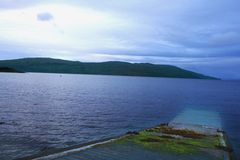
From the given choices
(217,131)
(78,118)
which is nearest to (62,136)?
(78,118)

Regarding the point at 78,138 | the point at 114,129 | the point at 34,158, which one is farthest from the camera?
the point at 114,129

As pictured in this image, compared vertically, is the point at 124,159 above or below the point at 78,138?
above

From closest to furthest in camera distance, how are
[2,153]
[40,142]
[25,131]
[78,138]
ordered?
1. [2,153]
2. [40,142]
3. [78,138]
4. [25,131]

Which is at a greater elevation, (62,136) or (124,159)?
(124,159)

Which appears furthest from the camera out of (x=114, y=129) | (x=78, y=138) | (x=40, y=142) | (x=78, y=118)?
(x=78, y=118)

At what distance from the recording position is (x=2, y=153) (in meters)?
22.4

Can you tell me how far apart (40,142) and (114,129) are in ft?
35.5

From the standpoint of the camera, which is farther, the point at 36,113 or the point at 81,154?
the point at 36,113

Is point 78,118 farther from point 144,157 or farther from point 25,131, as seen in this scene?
point 144,157

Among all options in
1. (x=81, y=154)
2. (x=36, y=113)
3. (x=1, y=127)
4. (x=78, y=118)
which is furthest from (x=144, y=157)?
(x=36, y=113)

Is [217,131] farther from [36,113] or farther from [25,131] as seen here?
[36,113]

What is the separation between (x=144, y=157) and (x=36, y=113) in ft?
106

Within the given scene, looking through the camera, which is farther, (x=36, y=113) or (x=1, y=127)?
(x=36, y=113)

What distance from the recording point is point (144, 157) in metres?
16.9
